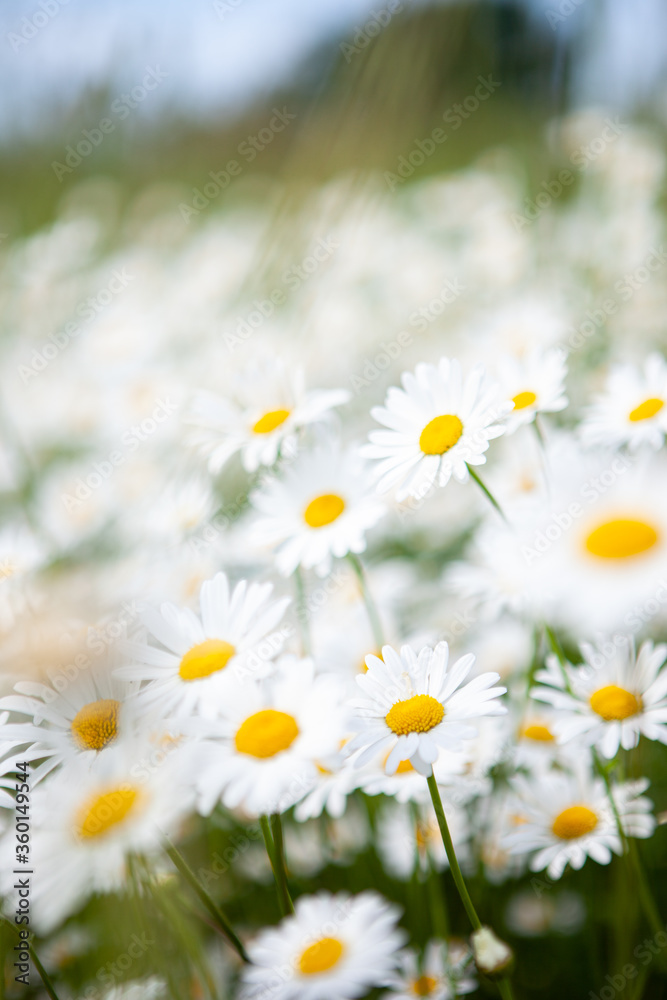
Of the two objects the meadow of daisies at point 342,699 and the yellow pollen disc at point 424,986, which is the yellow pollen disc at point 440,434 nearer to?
the meadow of daisies at point 342,699

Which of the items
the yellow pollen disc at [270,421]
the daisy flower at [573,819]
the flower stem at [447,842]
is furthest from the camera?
the yellow pollen disc at [270,421]

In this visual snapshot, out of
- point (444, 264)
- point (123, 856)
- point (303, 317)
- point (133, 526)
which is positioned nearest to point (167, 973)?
point (123, 856)

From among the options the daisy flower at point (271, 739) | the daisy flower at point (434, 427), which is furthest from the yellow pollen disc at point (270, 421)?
the daisy flower at point (271, 739)

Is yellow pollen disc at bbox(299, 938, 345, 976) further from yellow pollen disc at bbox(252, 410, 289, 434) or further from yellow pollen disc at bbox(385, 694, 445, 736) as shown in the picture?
yellow pollen disc at bbox(252, 410, 289, 434)

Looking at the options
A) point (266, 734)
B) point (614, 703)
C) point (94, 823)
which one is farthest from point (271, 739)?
point (614, 703)

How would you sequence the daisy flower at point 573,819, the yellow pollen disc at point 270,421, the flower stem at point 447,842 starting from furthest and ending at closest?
the yellow pollen disc at point 270,421, the daisy flower at point 573,819, the flower stem at point 447,842

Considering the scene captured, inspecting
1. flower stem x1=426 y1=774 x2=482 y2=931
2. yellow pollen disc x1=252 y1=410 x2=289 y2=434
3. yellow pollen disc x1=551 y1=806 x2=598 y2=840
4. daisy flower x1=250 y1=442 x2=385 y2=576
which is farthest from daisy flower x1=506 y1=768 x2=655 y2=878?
yellow pollen disc x1=252 y1=410 x2=289 y2=434
